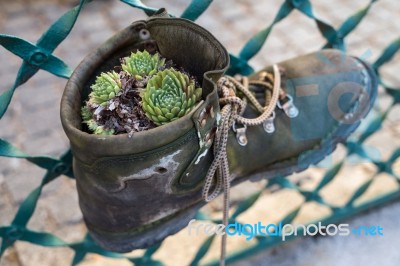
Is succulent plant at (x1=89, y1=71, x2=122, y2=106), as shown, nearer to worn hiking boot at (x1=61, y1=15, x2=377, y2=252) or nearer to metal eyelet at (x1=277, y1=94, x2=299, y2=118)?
worn hiking boot at (x1=61, y1=15, x2=377, y2=252)

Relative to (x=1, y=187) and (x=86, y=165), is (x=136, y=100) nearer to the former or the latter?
→ (x=86, y=165)

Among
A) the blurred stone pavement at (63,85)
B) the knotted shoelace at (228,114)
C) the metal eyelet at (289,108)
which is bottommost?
the blurred stone pavement at (63,85)

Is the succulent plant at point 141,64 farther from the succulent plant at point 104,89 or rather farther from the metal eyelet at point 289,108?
the metal eyelet at point 289,108

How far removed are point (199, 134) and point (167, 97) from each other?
0.27 ft

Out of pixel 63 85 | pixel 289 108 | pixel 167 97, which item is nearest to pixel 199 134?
pixel 167 97

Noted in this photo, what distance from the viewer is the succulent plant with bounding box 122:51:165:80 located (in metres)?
0.83

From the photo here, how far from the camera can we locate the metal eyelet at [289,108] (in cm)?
108

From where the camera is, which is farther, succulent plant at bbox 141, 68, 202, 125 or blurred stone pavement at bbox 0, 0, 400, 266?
blurred stone pavement at bbox 0, 0, 400, 266

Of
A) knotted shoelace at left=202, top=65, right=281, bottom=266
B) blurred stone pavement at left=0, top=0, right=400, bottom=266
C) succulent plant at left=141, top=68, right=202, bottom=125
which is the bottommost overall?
blurred stone pavement at left=0, top=0, right=400, bottom=266

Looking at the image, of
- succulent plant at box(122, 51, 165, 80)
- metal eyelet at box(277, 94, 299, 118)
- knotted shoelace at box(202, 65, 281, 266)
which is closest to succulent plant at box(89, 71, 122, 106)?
succulent plant at box(122, 51, 165, 80)

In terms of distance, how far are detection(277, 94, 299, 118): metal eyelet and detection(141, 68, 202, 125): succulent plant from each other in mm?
329

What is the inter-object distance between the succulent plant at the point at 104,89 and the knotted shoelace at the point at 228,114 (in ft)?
0.63

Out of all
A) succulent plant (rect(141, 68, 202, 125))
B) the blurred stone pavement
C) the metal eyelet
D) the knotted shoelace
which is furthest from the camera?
the blurred stone pavement

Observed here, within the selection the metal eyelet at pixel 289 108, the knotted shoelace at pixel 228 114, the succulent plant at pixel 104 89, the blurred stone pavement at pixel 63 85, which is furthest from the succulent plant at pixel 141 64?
the blurred stone pavement at pixel 63 85
